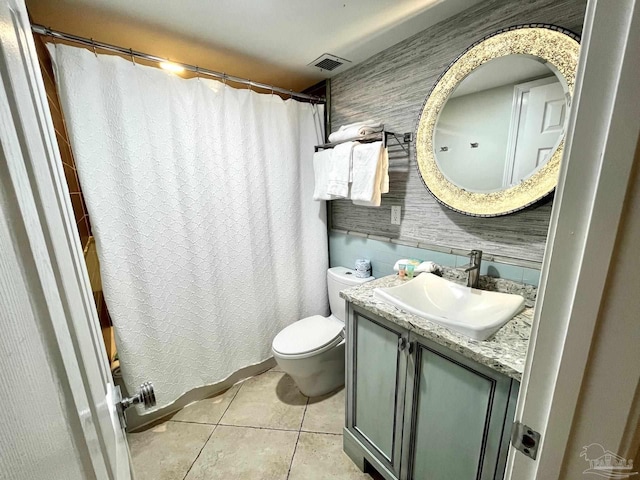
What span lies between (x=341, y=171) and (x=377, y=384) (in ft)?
3.92

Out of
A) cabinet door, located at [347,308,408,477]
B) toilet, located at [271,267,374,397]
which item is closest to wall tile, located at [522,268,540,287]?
cabinet door, located at [347,308,408,477]

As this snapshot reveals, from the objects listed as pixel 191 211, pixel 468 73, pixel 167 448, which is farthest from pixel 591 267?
pixel 167 448

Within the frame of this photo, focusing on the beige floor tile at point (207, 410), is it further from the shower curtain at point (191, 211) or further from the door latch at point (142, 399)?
the door latch at point (142, 399)

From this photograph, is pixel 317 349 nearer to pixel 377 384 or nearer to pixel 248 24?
pixel 377 384

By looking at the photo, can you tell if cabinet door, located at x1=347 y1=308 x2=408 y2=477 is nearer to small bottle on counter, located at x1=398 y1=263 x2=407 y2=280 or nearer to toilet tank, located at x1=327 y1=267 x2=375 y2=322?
small bottle on counter, located at x1=398 y1=263 x2=407 y2=280

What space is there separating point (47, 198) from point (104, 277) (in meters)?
1.17

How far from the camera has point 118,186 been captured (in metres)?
1.33

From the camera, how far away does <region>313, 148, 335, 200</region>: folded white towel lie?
1.77 m

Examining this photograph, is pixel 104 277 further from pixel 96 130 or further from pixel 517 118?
pixel 517 118

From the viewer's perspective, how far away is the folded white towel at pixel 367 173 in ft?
4.84

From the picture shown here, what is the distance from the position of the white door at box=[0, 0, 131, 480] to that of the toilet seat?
114 centimetres

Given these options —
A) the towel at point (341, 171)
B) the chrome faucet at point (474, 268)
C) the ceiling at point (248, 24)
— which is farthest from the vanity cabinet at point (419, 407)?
the ceiling at point (248, 24)

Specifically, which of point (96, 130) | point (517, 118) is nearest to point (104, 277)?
point (96, 130)

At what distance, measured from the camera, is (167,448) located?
Result: 4.76ft
